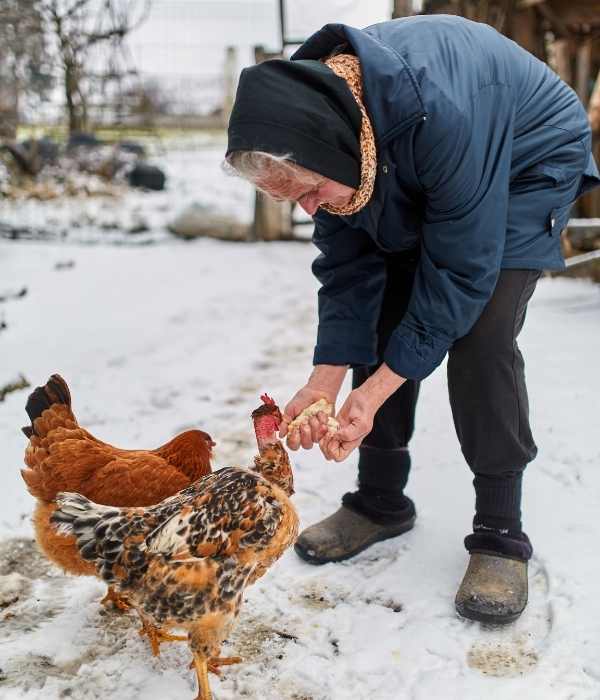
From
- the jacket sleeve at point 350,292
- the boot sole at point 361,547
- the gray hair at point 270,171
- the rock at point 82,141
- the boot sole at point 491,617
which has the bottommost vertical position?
the boot sole at point 361,547

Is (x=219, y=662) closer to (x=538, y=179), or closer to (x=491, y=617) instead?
(x=491, y=617)

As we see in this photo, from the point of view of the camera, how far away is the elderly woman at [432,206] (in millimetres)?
1766

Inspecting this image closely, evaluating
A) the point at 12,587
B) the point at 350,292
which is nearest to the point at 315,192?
the point at 350,292

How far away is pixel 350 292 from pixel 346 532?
2.96 ft

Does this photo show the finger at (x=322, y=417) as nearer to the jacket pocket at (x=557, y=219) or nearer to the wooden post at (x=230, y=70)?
the jacket pocket at (x=557, y=219)

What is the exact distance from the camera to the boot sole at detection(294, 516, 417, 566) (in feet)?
8.70

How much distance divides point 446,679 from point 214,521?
31.1 inches

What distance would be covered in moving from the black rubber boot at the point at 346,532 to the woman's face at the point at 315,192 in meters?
1.27

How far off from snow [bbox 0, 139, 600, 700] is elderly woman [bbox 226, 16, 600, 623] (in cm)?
19

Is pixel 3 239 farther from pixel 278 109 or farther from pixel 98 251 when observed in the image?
pixel 278 109

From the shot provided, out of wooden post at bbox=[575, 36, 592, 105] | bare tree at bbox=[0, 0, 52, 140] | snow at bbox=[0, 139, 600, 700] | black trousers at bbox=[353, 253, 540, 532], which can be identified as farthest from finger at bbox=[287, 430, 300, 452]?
bare tree at bbox=[0, 0, 52, 140]

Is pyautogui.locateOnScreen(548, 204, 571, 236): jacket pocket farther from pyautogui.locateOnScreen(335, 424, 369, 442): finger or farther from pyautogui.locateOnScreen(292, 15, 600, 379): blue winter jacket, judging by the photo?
pyautogui.locateOnScreen(335, 424, 369, 442): finger

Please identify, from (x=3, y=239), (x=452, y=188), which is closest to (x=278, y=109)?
(x=452, y=188)

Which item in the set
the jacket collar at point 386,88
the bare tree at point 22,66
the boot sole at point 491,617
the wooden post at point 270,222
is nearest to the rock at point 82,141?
the bare tree at point 22,66
